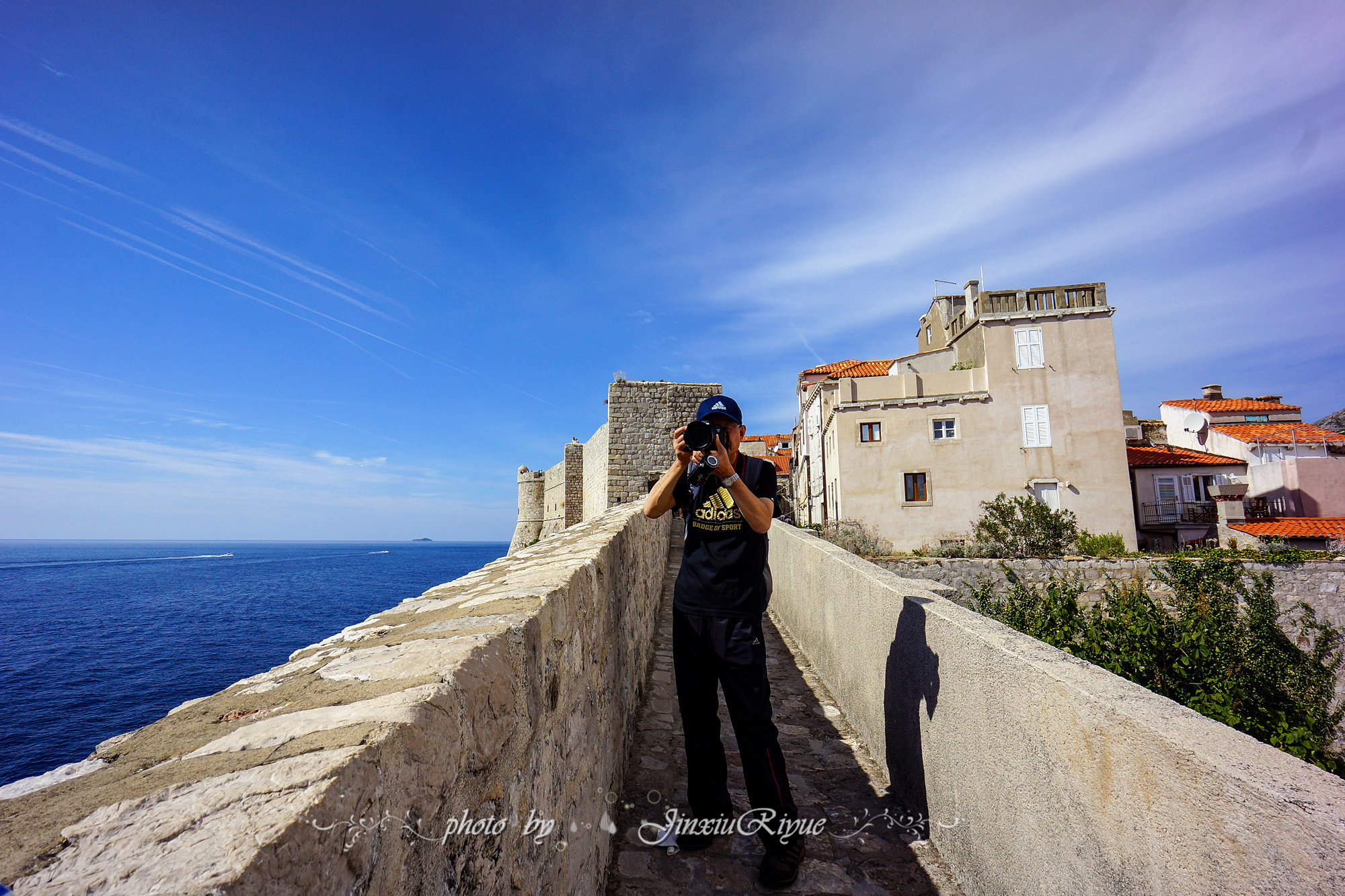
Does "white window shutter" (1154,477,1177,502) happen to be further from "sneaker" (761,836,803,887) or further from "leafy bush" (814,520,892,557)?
"sneaker" (761,836,803,887)

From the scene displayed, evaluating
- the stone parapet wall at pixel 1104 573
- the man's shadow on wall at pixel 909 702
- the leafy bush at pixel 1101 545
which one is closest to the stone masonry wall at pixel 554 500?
the stone parapet wall at pixel 1104 573

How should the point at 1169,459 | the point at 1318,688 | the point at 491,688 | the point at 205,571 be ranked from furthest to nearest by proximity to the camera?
1. the point at 205,571
2. the point at 1169,459
3. the point at 1318,688
4. the point at 491,688

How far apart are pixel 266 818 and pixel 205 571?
96330 millimetres

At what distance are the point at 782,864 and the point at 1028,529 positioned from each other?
1805 cm

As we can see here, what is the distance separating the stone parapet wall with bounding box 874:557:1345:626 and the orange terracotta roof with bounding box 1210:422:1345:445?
10.9m

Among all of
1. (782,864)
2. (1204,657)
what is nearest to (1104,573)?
(1204,657)

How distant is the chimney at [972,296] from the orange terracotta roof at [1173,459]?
7.40 m

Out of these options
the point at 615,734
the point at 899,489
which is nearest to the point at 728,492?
the point at 615,734

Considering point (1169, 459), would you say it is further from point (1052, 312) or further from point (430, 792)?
point (430, 792)

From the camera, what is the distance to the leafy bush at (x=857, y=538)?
1806 cm

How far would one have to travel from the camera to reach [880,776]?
10.2ft

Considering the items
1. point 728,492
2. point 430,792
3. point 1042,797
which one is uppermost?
point 728,492

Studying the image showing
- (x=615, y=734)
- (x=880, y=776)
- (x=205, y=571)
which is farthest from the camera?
(x=205, y=571)

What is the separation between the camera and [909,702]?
2756 mm
